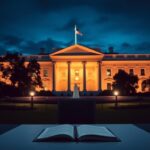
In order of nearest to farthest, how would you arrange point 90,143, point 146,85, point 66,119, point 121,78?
point 90,143, point 66,119, point 121,78, point 146,85

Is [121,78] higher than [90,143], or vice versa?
[121,78]

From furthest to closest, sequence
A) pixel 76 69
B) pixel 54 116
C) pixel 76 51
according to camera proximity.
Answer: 1. pixel 76 69
2. pixel 76 51
3. pixel 54 116

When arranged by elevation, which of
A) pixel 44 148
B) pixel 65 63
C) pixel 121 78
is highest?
pixel 65 63

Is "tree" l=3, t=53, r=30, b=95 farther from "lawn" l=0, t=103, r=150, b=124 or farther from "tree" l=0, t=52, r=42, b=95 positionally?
"lawn" l=0, t=103, r=150, b=124

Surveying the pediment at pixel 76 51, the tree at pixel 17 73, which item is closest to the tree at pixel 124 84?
the tree at pixel 17 73

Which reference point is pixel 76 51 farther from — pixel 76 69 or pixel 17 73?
pixel 17 73

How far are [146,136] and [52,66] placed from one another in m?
70.0

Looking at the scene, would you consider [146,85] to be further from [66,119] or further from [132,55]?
[66,119]

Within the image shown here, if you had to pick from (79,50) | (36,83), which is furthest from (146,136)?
(79,50)

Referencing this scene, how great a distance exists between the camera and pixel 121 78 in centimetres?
5019

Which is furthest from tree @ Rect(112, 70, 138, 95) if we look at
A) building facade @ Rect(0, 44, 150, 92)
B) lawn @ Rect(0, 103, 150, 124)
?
lawn @ Rect(0, 103, 150, 124)

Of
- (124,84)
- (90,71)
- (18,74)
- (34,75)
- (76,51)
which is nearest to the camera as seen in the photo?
(18,74)

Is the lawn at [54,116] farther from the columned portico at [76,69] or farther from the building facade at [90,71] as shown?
the building facade at [90,71]

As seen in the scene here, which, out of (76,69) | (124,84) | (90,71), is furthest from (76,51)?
(124,84)
